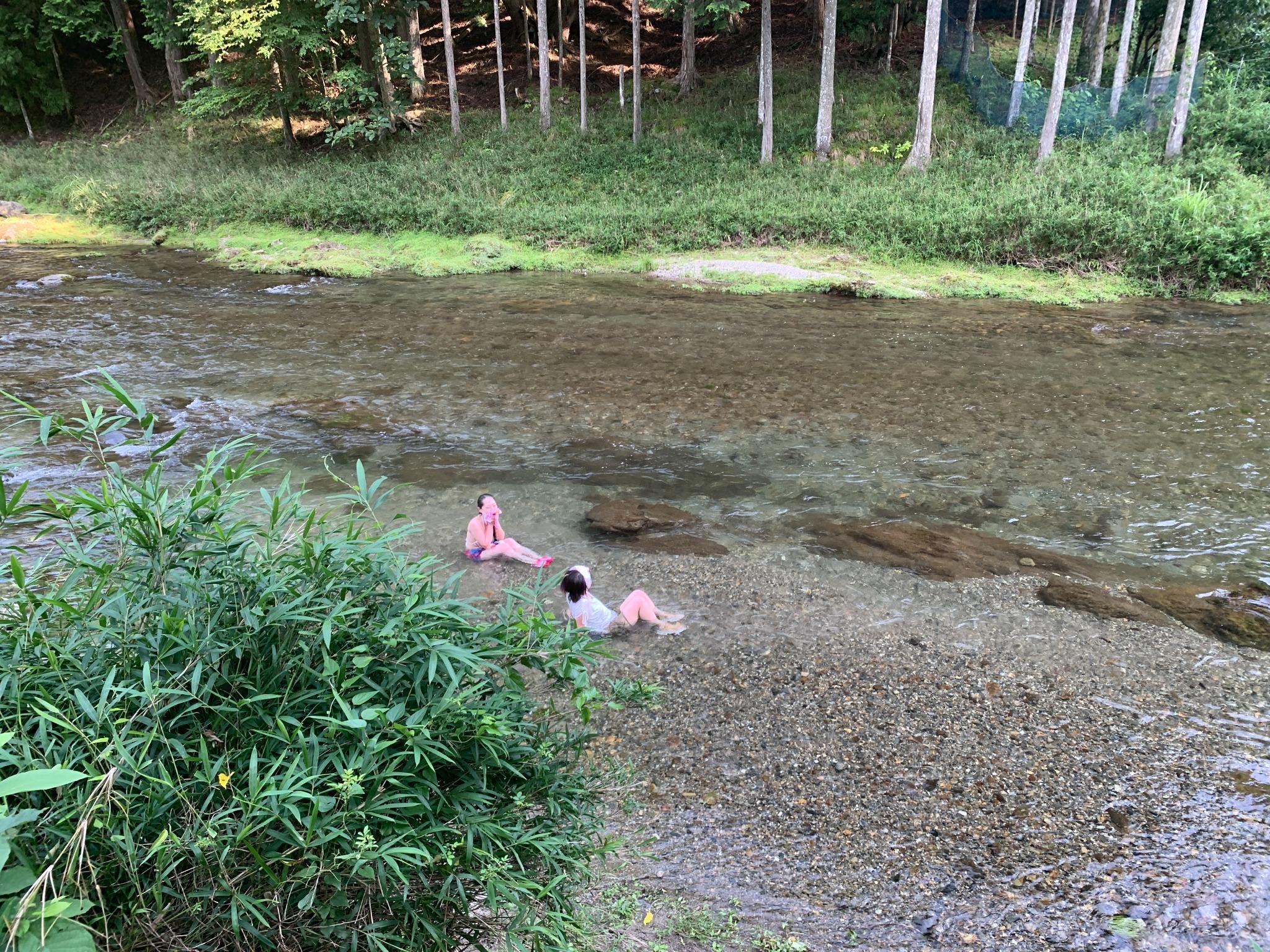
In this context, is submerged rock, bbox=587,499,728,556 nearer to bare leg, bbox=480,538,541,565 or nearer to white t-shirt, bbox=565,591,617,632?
bare leg, bbox=480,538,541,565

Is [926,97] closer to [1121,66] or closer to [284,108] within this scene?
[1121,66]

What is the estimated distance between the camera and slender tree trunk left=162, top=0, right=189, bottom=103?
31141mm

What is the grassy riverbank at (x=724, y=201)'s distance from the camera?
55.7ft

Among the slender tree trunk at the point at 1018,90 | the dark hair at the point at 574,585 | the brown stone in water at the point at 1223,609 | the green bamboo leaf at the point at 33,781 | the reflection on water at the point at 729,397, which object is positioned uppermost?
the slender tree trunk at the point at 1018,90

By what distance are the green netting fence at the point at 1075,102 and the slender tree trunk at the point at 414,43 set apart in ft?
59.3

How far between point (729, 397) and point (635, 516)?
13.7 ft

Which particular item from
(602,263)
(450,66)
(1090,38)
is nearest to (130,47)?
(450,66)

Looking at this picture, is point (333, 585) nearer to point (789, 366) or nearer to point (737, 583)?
point (737, 583)

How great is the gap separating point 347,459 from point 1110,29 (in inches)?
1723

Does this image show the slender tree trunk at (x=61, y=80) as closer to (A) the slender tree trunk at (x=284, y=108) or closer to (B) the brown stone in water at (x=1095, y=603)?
(A) the slender tree trunk at (x=284, y=108)

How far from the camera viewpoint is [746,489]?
8.66 metres

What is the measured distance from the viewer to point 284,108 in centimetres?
2841

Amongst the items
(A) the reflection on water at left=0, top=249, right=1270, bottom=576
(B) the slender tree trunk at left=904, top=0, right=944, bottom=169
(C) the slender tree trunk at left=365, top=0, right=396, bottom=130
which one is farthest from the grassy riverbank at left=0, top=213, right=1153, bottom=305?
(C) the slender tree trunk at left=365, top=0, right=396, bottom=130

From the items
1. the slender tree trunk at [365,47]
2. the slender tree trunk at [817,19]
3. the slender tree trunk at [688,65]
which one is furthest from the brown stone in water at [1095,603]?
the slender tree trunk at [365,47]
